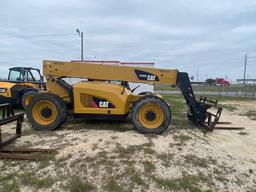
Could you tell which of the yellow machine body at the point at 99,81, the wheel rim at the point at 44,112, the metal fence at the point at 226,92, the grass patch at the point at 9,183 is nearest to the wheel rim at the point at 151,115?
the yellow machine body at the point at 99,81

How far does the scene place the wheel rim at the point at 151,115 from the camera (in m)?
7.09

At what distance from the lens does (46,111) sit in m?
7.26

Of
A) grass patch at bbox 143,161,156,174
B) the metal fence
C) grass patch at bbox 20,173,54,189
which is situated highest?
the metal fence

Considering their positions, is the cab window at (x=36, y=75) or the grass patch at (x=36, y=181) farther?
the cab window at (x=36, y=75)

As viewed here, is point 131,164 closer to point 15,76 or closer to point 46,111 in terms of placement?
point 46,111

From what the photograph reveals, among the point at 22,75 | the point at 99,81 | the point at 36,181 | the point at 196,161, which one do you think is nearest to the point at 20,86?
the point at 22,75

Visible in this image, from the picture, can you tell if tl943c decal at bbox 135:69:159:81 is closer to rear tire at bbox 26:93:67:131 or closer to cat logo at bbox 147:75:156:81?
cat logo at bbox 147:75:156:81

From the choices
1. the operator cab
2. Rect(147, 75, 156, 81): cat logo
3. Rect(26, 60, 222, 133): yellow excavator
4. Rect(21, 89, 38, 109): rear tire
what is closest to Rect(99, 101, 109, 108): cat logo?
Rect(26, 60, 222, 133): yellow excavator

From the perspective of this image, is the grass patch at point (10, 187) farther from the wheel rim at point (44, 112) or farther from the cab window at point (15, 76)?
the cab window at point (15, 76)

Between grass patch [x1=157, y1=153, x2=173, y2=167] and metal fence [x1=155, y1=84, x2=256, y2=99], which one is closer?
grass patch [x1=157, y1=153, x2=173, y2=167]

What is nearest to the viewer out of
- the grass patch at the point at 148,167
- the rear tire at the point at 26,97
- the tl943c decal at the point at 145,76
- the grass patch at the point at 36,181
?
the grass patch at the point at 36,181

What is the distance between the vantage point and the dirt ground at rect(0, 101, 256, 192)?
4254mm

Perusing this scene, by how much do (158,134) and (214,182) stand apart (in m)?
2.65

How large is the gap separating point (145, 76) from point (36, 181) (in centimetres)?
428
